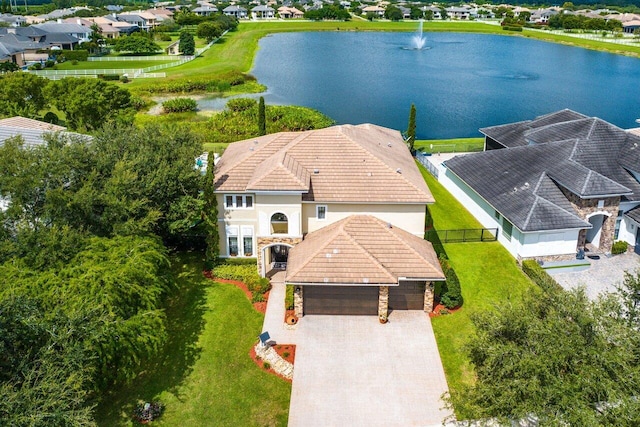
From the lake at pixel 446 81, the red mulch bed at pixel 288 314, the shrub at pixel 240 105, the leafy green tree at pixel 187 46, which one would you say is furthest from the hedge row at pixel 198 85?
the red mulch bed at pixel 288 314

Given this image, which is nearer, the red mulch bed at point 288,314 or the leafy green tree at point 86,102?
the red mulch bed at point 288,314

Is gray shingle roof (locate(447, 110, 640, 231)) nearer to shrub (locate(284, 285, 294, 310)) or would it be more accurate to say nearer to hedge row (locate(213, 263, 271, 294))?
shrub (locate(284, 285, 294, 310))

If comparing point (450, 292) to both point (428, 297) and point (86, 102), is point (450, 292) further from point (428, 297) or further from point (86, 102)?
point (86, 102)

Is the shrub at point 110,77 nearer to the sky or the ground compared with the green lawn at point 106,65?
nearer to the ground

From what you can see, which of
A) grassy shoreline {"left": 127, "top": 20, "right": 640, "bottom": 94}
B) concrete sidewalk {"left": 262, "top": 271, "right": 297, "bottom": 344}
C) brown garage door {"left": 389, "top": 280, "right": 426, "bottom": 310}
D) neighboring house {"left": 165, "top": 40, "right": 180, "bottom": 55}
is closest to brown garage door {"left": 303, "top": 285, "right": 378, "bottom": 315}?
brown garage door {"left": 389, "top": 280, "right": 426, "bottom": 310}

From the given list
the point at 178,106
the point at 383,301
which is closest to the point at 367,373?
the point at 383,301

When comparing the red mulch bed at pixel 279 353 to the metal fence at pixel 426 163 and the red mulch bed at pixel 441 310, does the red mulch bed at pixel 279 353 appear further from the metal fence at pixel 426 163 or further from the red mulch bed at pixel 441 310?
the metal fence at pixel 426 163
